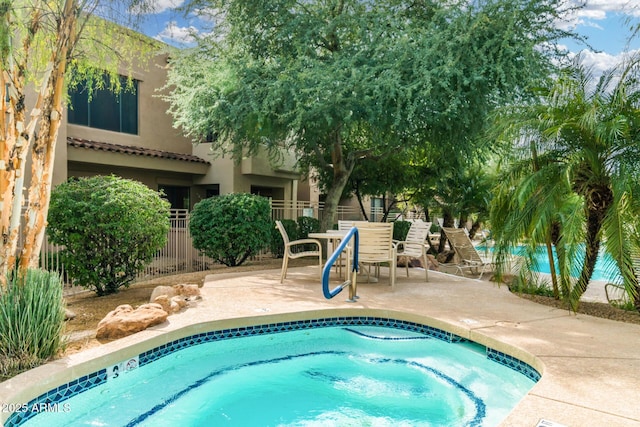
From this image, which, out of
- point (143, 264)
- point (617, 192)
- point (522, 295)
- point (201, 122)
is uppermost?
point (201, 122)

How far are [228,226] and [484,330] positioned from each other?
6795 mm

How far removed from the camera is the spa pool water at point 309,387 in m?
3.96

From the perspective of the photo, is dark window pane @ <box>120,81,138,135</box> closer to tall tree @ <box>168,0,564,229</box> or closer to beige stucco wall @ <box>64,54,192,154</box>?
beige stucco wall @ <box>64,54,192,154</box>

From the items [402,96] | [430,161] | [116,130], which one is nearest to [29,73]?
[402,96]

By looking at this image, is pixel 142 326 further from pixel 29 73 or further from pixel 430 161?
pixel 430 161

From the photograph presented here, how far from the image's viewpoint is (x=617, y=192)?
5.37 meters

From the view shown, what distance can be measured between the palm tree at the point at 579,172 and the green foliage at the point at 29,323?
18.9ft

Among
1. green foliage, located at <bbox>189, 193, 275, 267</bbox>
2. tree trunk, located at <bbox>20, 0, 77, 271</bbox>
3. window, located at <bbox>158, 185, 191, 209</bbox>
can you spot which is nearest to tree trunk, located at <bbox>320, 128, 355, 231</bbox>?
green foliage, located at <bbox>189, 193, 275, 267</bbox>

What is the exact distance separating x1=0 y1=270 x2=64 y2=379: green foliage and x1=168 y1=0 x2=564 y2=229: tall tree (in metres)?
6.64

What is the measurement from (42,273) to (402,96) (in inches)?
295

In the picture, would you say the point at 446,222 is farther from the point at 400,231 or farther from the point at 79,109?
the point at 79,109

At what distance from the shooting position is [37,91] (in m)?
5.59

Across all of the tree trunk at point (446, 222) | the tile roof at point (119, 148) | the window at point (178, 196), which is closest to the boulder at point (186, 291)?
the tile roof at point (119, 148)

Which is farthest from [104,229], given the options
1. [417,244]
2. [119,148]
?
[119,148]
